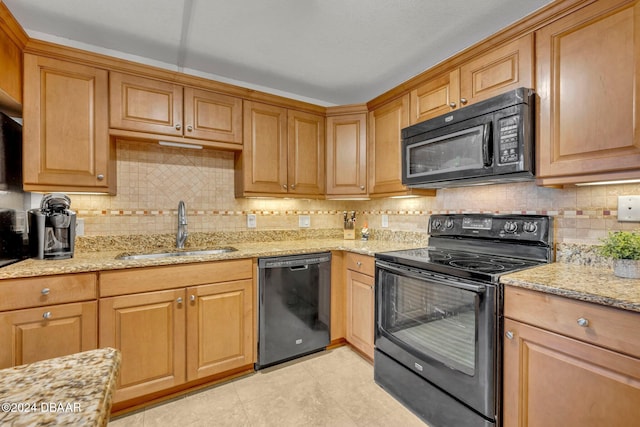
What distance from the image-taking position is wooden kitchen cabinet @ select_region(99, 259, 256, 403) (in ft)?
5.52

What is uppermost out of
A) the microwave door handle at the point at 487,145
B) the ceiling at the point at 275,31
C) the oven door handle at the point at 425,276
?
the ceiling at the point at 275,31

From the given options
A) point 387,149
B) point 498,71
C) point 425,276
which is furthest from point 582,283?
point 387,149

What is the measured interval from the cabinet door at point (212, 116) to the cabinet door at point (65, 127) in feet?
1.61

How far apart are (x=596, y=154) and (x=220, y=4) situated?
2.02 meters

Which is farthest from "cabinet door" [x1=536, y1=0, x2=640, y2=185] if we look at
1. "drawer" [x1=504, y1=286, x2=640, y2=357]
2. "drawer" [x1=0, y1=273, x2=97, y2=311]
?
"drawer" [x1=0, y1=273, x2=97, y2=311]

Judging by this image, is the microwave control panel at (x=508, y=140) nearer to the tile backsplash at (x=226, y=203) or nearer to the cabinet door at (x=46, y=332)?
the tile backsplash at (x=226, y=203)

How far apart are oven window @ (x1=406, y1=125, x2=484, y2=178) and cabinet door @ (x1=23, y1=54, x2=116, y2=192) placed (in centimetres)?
202

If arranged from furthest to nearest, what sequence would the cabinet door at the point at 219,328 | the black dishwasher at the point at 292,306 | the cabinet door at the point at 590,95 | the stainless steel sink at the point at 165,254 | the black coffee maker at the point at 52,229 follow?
the black dishwasher at the point at 292,306, the stainless steel sink at the point at 165,254, the cabinet door at the point at 219,328, the black coffee maker at the point at 52,229, the cabinet door at the point at 590,95

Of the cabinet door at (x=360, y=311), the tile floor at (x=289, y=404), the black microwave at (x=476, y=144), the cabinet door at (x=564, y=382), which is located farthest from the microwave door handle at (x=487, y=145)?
the tile floor at (x=289, y=404)

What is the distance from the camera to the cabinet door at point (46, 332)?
143 cm

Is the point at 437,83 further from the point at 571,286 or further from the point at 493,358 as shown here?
the point at 493,358

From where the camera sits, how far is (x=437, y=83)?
200 centimetres

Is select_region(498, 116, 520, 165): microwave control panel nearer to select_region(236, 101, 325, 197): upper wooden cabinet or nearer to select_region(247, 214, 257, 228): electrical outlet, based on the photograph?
select_region(236, 101, 325, 197): upper wooden cabinet

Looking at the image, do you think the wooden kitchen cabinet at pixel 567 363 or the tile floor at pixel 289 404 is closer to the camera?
the wooden kitchen cabinet at pixel 567 363
